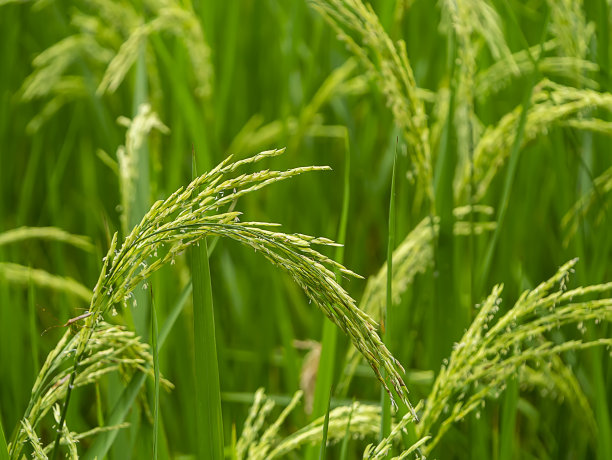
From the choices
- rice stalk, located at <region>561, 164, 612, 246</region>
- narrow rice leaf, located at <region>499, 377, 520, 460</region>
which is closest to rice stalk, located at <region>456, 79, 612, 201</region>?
rice stalk, located at <region>561, 164, 612, 246</region>

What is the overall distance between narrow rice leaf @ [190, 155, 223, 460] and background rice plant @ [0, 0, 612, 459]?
2 centimetres

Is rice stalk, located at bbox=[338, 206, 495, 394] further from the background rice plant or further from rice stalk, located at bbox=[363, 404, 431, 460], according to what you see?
rice stalk, located at bbox=[363, 404, 431, 460]

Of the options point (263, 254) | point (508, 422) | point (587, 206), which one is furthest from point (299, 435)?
point (587, 206)

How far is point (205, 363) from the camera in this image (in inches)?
37.7

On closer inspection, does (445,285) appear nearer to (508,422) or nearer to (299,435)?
(508,422)

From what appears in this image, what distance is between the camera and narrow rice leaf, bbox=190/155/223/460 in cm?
96

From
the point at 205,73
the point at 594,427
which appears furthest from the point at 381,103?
the point at 594,427

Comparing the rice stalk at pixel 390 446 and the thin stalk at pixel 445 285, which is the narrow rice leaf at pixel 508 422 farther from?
the rice stalk at pixel 390 446

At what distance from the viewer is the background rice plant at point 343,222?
1.22 m

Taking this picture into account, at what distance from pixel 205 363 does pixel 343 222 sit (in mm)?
462

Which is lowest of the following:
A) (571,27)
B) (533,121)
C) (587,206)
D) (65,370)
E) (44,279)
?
(65,370)

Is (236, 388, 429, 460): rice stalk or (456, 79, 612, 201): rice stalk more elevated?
(456, 79, 612, 201): rice stalk

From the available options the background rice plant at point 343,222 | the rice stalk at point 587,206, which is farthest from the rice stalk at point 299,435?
the rice stalk at point 587,206

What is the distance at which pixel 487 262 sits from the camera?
1.43 meters
